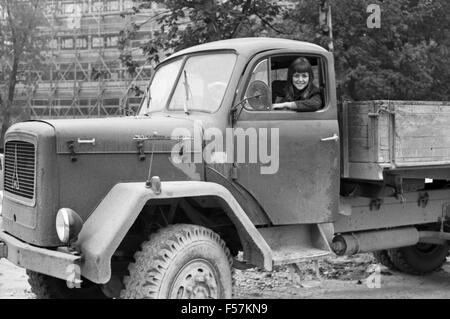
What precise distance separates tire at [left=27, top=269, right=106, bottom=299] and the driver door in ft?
5.10

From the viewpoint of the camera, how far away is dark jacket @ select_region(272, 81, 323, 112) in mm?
5746

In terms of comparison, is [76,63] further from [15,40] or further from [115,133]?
[115,133]

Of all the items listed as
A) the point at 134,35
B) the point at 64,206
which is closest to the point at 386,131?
the point at 64,206

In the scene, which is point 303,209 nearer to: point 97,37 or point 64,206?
point 64,206

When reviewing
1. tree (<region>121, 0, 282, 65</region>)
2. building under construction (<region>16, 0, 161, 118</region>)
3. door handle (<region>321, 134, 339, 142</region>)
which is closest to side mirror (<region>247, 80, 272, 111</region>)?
door handle (<region>321, 134, 339, 142</region>)

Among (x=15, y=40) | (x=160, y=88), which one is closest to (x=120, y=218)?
(x=160, y=88)

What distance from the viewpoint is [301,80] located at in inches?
230

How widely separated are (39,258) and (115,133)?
3.47 feet

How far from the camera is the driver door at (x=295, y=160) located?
5.52 meters

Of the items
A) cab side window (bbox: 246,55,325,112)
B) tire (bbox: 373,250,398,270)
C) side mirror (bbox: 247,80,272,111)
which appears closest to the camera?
side mirror (bbox: 247,80,272,111)

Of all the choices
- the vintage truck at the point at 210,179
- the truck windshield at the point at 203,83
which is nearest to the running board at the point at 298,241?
the vintage truck at the point at 210,179

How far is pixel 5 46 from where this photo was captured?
89.2ft

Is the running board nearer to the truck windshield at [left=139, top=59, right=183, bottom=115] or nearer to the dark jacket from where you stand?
the dark jacket
